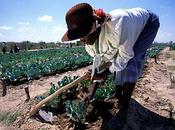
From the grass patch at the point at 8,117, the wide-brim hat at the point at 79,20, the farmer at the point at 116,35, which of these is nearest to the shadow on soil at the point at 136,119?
the farmer at the point at 116,35

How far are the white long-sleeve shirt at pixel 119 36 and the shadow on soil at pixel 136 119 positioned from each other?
1167 millimetres

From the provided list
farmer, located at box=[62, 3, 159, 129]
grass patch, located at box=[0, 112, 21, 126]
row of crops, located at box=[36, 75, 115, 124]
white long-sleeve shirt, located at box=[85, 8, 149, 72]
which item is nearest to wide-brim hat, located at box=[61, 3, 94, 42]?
farmer, located at box=[62, 3, 159, 129]

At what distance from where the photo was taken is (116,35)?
3508 millimetres

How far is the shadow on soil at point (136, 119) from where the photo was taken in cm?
483

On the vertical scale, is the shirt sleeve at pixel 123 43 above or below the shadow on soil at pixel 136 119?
above

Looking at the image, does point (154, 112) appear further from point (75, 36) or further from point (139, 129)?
point (75, 36)

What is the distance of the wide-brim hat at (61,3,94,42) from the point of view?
3.27 meters

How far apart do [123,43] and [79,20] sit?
26.3 inches

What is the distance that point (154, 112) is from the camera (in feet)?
18.1

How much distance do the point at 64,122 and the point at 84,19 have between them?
229cm

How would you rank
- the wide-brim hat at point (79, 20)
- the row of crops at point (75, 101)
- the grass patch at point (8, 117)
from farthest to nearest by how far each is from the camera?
the grass patch at point (8, 117) < the row of crops at point (75, 101) < the wide-brim hat at point (79, 20)

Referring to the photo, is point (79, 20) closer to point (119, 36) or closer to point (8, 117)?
point (119, 36)

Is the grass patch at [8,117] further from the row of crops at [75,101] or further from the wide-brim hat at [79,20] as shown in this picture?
the wide-brim hat at [79,20]

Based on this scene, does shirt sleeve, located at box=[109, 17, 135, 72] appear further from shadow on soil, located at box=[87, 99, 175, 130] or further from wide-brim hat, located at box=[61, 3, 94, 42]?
shadow on soil, located at box=[87, 99, 175, 130]
